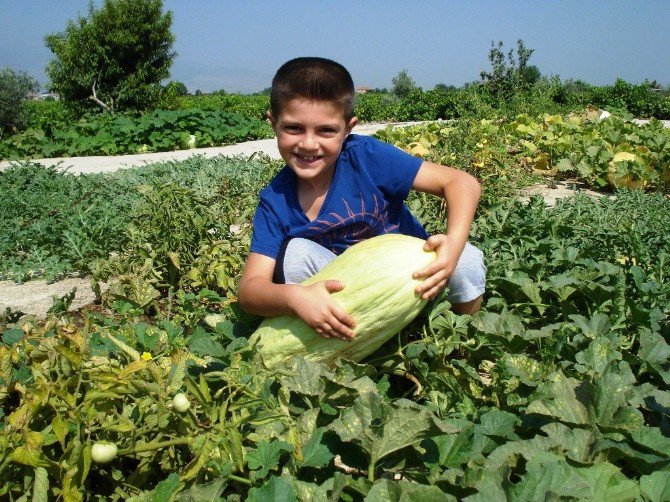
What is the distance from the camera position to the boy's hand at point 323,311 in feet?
7.34

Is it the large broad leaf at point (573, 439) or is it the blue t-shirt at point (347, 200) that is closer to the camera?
the large broad leaf at point (573, 439)

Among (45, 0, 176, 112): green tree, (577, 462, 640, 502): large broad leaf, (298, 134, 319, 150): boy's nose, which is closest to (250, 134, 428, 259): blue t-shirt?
(298, 134, 319, 150): boy's nose

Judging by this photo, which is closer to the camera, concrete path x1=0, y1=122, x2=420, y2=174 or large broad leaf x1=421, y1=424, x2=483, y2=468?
large broad leaf x1=421, y1=424, x2=483, y2=468

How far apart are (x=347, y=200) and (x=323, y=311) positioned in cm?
69

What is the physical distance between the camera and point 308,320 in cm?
226

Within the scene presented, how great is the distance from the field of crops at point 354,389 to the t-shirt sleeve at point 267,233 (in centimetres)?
33

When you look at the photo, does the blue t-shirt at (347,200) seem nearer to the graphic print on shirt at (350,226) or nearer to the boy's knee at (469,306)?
the graphic print on shirt at (350,226)

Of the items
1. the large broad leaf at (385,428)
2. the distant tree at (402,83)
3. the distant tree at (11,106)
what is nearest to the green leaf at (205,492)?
the large broad leaf at (385,428)

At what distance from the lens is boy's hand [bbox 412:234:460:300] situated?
2301 mm

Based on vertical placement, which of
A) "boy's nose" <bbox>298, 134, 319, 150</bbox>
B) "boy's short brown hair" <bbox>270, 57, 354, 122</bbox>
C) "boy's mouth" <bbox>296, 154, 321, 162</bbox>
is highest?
"boy's short brown hair" <bbox>270, 57, 354, 122</bbox>

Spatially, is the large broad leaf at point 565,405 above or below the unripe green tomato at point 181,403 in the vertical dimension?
below

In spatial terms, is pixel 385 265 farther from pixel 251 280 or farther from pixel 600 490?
pixel 600 490

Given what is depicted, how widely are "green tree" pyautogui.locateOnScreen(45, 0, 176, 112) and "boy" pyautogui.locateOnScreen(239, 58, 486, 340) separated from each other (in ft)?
66.5

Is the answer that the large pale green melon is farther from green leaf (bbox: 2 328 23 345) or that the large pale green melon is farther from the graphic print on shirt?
green leaf (bbox: 2 328 23 345)
